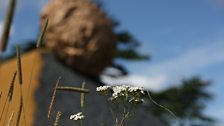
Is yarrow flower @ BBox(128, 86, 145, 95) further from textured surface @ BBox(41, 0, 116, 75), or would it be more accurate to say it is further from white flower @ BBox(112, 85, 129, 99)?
textured surface @ BBox(41, 0, 116, 75)

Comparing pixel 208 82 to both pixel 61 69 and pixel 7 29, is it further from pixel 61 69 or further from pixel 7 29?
pixel 7 29

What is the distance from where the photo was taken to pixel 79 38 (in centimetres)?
848

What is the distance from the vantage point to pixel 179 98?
20.8 metres

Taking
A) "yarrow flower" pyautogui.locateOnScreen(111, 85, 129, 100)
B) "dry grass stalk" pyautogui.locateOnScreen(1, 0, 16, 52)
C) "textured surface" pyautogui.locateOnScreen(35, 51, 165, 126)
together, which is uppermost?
"textured surface" pyautogui.locateOnScreen(35, 51, 165, 126)

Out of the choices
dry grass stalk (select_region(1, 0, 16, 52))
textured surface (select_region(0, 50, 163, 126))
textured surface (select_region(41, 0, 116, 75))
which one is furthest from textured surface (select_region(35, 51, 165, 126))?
dry grass stalk (select_region(1, 0, 16, 52))

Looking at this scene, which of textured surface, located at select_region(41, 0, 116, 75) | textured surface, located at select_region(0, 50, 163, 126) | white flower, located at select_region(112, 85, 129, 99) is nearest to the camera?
white flower, located at select_region(112, 85, 129, 99)

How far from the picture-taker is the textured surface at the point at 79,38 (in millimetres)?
8539

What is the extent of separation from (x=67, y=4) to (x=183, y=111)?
12.1 m

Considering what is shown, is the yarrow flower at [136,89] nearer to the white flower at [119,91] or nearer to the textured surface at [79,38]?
the white flower at [119,91]

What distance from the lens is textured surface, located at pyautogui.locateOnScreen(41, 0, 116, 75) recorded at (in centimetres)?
854

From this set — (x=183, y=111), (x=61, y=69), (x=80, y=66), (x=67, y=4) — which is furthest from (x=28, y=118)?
(x=183, y=111)

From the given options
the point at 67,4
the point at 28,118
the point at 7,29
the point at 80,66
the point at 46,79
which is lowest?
the point at 7,29

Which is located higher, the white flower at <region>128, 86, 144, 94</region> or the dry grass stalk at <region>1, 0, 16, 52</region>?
the white flower at <region>128, 86, 144, 94</region>

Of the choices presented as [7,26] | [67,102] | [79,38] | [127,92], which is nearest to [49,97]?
[67,102]
